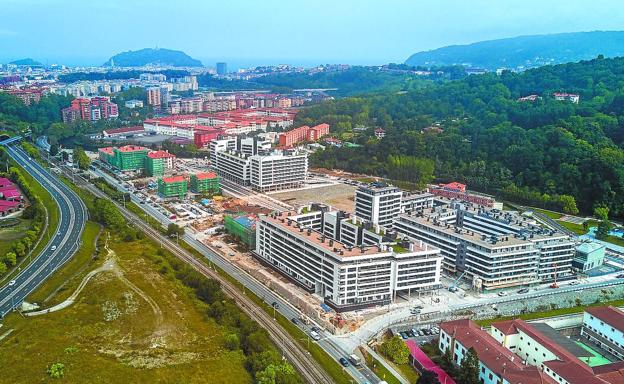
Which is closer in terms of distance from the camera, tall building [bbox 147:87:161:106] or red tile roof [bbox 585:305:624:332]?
red tile roof [bbox 585:305:624:332]

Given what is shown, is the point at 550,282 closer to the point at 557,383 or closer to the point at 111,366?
the point at 557,383

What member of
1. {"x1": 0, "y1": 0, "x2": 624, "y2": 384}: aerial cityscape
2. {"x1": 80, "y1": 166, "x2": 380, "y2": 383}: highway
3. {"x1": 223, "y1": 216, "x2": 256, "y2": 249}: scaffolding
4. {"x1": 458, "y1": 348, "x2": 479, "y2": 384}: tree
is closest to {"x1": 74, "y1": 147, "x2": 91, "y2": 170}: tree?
{"x1": 0, "y1": 0, "x2": 624, "y2": 384}: aerial cityscape

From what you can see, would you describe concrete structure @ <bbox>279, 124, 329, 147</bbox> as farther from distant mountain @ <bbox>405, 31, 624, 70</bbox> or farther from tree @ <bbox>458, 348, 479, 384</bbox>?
distant mountain @ <bbox>405, 31, 624, 70</bbox>

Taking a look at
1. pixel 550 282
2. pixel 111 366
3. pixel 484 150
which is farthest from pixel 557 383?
pixel 484 150

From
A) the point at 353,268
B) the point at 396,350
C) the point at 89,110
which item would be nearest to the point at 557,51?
the point at 89,110

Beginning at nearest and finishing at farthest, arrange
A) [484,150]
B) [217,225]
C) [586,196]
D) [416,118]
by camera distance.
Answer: [217,225] → [586,196] → [484,150] → [416,118]

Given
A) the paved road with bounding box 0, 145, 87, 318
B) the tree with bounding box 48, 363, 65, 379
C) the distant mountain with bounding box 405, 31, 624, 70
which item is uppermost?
the distant mountain with bounding box 405, 31, 624, 70
